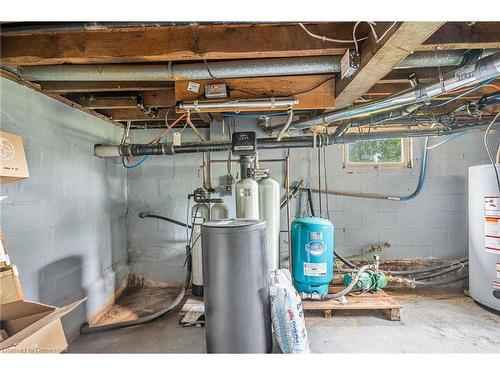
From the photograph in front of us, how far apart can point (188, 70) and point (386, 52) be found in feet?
3.38

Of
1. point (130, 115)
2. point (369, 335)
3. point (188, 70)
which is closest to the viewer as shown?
point (188, 70)

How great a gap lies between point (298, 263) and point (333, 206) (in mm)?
984

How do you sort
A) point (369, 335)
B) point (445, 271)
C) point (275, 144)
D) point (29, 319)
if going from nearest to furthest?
point (29, 319), point (369, 335), point (275, 144), point (445, 271)

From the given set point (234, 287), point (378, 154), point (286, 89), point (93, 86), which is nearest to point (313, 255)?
point (234, 287)

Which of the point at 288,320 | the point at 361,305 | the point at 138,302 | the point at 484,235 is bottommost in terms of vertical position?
the point at 138,302

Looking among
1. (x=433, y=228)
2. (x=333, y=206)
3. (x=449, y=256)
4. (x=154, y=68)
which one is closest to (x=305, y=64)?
(x=154, y=68)

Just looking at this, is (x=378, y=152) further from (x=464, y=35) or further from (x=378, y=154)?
(x=464, y=35)

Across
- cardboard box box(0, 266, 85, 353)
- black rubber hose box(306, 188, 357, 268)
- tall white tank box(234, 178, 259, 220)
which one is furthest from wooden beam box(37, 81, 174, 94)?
black rubber hose box(306, 188, 357, 268)

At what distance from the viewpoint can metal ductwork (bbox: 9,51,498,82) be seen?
1.46 m

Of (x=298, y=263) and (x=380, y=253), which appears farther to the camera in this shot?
(x=380, y=253)

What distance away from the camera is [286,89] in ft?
5.54

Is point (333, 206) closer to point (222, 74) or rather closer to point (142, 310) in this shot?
point (222, 74)

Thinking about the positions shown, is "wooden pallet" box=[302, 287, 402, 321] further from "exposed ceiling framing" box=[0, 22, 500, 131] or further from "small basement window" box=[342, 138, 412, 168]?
"exposed ceiling framing" box=[0, 22, 500, 131]
